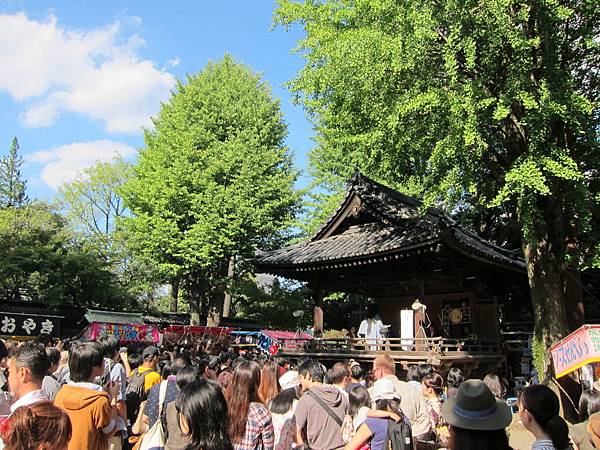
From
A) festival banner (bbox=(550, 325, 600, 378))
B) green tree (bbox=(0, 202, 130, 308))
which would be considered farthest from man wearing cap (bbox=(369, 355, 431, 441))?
green tree (bbox=(0, 202, 130, 308))

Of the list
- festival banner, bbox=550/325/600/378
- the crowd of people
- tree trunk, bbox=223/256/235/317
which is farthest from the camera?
tree trunk, bbox=223/256/235/317


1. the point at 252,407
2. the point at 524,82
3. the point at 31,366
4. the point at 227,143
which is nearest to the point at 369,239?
the point at 524,82

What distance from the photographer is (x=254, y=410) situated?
412 centimetres

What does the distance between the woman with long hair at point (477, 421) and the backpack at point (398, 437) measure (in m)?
1.71

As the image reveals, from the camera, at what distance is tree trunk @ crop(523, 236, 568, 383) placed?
1184cm

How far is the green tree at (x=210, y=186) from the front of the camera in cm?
2522

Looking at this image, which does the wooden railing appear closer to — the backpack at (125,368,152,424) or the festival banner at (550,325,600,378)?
the festival banner at (550,325,600,378)

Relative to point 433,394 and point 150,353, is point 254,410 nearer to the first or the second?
point 433,394

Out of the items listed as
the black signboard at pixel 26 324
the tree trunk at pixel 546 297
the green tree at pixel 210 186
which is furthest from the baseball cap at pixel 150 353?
the green tree at pixel 210 186

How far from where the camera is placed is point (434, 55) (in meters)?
11.5

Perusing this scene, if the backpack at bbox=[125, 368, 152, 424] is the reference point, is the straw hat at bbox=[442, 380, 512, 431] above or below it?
above

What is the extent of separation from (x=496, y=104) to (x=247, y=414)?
8.73 metres

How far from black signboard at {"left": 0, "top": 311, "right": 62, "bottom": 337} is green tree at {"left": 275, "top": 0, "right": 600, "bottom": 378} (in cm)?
1355

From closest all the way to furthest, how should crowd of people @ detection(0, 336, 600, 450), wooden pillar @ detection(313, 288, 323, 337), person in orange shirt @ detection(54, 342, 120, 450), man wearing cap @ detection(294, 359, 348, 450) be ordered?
1. crowd of people @ detection(0, 336, 600, 450)
2. person in orange shirt @ detection(54, 342, 120, 450)
3. man wearing cap @ detection(294, 359, 348, 450)
4. wooden pillar @ detection(313, 288, 323, 337)
